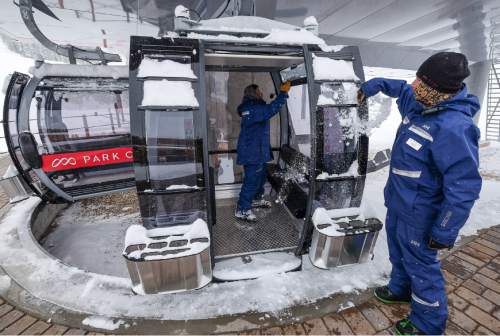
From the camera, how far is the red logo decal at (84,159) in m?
3.99

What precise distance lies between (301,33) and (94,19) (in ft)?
22.0

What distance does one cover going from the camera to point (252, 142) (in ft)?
11.6

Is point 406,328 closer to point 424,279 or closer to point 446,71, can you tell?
point 424,279

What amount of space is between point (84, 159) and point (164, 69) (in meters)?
3.38

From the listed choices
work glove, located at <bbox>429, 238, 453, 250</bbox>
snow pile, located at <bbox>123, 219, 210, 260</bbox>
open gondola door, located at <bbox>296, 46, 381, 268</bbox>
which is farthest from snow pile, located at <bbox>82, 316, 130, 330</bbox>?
work glove, located at <bbox>429, 238, 453, 250</bbox>

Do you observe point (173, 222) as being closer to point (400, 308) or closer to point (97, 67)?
point (400, 308)

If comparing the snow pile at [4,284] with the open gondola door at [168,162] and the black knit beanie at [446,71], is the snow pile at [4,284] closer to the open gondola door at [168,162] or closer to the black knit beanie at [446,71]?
the open gondola door at [168,162]

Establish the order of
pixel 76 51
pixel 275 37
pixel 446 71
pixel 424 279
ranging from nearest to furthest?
pixel 446 71, pixel 424 279, pixel 275 37, pixel 76 51

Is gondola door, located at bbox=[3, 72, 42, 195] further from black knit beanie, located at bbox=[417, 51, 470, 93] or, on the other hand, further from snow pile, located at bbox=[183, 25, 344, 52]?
black knit beanie, located at bbox=[417, 51, 470, 93]

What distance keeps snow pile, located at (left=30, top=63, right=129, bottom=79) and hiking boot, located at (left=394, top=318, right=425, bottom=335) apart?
186 inches

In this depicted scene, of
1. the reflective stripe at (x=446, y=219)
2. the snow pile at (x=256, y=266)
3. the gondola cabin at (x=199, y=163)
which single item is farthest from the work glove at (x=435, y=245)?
the snow pile at (x=256, y=266)

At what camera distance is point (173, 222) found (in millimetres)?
2303

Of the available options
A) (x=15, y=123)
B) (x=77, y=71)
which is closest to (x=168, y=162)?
(x=77, y=71)

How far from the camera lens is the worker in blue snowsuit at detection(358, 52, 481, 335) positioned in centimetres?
158
